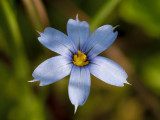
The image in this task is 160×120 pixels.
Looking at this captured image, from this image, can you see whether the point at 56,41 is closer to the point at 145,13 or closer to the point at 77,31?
the point at 77,31

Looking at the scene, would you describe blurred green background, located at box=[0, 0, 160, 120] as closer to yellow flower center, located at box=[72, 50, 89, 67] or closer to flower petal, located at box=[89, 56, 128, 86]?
yellow flower center, located at box=[72, 50, 89, 67]

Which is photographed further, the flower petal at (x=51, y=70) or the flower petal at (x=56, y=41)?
the flower petal at (x=56, y=41)

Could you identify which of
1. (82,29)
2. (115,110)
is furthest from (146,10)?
(82,29)

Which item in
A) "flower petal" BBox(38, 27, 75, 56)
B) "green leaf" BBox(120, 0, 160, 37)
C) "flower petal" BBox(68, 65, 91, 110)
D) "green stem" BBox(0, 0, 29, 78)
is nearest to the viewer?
"flower petal" BBox(68, 65, 91, 110)

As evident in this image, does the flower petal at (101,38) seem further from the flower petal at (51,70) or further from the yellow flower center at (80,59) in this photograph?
the flower petal at (51,70)

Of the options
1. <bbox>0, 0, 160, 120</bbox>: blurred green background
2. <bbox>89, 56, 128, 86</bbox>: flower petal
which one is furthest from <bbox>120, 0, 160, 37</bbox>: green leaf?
<bbox>89, 56, 128, 86</bbox>: flower petal

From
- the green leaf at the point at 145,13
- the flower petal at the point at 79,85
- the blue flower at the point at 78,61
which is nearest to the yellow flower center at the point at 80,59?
the blue flower at the point at 78,61

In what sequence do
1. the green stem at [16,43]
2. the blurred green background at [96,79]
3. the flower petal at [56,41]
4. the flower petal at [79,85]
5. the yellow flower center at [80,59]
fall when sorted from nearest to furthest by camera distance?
the flower petal at [79,85]
the flower petal at [56,41]
the yellow flower center at [80,59]
the green stem at [16,43]
the blurred green background at [96,79]
